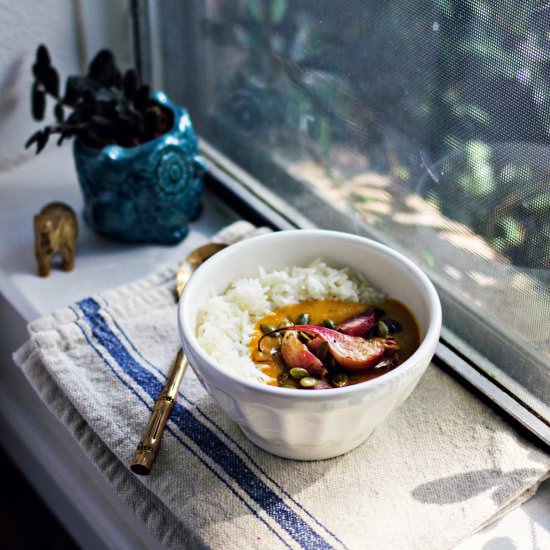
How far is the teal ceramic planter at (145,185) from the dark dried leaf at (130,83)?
0.03 meters

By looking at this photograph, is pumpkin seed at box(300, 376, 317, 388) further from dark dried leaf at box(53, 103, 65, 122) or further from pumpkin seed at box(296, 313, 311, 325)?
dark dried leaf at box(53, 103, 65, 122)

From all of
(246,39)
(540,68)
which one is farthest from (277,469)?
(246,39)

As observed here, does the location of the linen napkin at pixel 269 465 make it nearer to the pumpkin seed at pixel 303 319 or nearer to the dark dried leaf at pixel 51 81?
the pumpkin seed at pixel 303 319

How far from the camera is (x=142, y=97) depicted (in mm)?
856

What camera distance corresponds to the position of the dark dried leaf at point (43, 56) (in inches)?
34.6

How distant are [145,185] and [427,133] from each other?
1.03 feet

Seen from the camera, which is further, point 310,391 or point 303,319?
point 303,319

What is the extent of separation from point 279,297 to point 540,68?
11.0 inches

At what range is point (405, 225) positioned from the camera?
759mm

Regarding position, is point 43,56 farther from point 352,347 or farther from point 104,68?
point 352,347

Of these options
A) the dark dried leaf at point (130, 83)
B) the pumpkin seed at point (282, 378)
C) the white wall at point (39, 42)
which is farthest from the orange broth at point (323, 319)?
the white wall at point (39, 42)

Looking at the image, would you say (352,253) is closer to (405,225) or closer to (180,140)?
(405,225)

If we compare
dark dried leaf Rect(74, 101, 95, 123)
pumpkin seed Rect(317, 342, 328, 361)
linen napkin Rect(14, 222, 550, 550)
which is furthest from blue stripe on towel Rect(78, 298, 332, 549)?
dark dried leaf Rect(74, 101, 95, 123)

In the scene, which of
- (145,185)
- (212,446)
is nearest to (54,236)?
(145,185)
